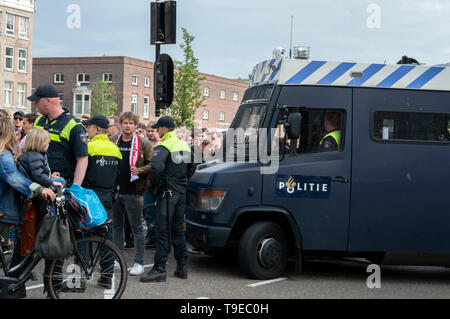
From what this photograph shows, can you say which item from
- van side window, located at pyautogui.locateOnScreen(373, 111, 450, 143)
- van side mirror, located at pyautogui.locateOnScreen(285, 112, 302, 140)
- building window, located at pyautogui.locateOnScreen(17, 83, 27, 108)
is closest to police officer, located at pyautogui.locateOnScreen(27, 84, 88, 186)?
van side mirror, located at pyautogui.locateOnScreen(285, 112, 302, 140)

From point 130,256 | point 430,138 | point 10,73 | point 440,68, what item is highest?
point 10,73

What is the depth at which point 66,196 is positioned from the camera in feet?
18.6

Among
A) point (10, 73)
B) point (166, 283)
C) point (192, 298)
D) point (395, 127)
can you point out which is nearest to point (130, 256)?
point (166, 283)

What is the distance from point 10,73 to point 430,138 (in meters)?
45.6

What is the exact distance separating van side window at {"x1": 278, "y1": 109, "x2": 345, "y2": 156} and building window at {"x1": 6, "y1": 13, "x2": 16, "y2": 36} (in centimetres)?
4533

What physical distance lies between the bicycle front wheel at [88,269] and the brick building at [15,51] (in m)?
44.5

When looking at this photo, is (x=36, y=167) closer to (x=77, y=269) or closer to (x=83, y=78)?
(x=77, y=269)

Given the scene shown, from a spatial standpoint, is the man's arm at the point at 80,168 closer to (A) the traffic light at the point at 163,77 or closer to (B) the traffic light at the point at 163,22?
(A) the traffic light at the point at 163,77

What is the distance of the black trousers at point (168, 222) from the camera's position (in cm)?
736

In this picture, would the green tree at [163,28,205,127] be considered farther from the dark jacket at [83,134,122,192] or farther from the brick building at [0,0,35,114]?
the dark jacket at [83,134,122,192]

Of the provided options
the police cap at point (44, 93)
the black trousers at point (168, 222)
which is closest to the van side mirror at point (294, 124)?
the black trousers at point (168, 222)

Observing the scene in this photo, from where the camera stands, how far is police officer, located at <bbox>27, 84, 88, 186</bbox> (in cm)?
628
